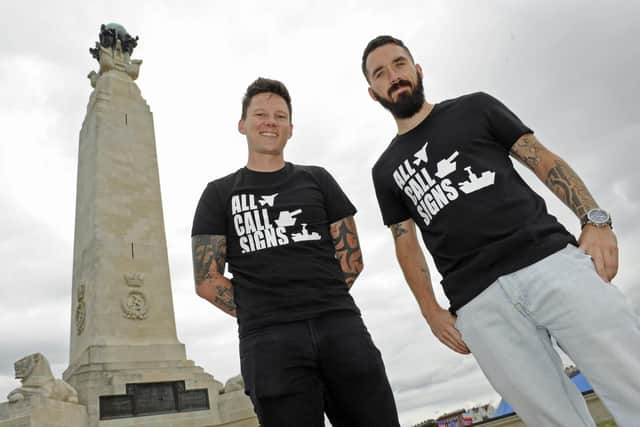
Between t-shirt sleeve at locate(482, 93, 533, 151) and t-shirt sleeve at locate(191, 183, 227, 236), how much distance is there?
168 centimetres

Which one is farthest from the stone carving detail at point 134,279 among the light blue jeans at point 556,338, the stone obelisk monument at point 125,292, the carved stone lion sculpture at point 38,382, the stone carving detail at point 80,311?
the light blue jeans at point 556,338

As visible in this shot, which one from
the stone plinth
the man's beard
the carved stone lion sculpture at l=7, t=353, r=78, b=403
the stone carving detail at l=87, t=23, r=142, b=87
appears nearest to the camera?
the man's beard

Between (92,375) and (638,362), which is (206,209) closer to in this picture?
(638,362)

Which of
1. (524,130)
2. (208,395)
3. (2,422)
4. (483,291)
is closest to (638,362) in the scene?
(483,291)

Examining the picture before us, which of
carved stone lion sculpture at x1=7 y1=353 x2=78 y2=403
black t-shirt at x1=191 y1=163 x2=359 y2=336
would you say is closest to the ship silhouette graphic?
black t-shirt at x1=191 y1=163 x2=359 y2=336

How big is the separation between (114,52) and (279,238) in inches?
674

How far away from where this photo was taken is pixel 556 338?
2203 mm

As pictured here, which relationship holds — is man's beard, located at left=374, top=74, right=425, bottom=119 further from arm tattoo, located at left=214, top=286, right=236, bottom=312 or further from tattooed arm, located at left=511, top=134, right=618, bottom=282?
arm tattoo, located at left=214, top=286, right=236, bottom=312

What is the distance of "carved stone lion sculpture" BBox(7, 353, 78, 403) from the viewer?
10.1m

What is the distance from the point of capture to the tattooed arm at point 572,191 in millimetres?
2164

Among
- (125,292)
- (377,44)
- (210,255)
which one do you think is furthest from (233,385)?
(377,44)

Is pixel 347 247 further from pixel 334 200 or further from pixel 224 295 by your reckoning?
pixel 224 295

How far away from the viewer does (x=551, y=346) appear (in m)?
2.31

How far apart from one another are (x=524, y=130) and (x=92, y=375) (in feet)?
37.1
